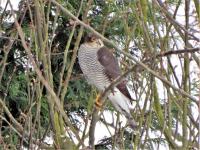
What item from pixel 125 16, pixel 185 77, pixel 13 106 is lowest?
pixel 13 106

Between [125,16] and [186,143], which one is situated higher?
[125,16]

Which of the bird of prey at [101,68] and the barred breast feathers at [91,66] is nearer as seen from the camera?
the bird of prey at [101,68]

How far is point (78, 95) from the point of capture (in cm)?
518

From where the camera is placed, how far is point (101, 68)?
10.4 ft

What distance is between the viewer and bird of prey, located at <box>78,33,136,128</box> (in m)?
2.98

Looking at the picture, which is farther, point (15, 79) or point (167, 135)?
point (15, 79)

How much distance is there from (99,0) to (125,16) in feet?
7.54

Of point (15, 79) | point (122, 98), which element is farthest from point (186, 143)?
point (15, 79)

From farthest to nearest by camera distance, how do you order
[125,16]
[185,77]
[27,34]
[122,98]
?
[27,34], [122,98], [125,16], [185,77]

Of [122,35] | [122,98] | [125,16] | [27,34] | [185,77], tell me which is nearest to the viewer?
[185,77]

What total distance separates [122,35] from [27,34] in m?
0.77

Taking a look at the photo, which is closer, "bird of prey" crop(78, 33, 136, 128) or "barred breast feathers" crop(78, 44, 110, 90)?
"bird of prey" crop(78, 33, 136, 128)

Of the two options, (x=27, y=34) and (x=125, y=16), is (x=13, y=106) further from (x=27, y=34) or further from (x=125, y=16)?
(x=125, y=16)

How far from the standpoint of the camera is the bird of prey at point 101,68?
9.79 ft
